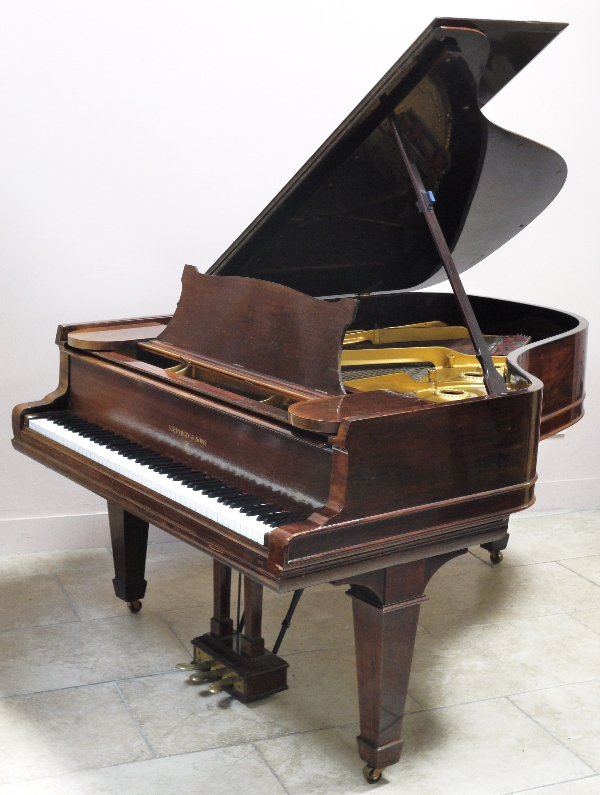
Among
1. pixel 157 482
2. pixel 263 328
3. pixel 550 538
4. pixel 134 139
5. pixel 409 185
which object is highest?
pixel 134 139

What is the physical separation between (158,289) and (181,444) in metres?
1.69

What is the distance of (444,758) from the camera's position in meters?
2.80

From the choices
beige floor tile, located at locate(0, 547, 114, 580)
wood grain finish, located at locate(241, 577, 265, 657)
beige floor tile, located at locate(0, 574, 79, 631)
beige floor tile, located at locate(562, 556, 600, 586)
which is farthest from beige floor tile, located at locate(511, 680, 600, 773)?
beige floor tile, located at locate(0, 547, 114, 580)

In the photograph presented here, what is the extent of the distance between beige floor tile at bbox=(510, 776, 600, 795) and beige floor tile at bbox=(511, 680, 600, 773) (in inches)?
3.3

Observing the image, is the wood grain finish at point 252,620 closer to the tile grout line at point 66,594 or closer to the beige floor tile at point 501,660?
the beige floor tile at point 501,660

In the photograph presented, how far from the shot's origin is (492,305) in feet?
13.4

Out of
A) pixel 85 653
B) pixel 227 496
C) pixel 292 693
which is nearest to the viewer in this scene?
pixel 227 496

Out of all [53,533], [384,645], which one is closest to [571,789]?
[384,645]

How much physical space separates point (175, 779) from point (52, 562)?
67.9 inches

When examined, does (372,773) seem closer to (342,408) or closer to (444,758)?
(444,758)

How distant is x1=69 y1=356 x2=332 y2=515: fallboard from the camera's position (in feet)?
7.89

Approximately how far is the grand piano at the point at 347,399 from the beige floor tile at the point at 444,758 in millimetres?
95

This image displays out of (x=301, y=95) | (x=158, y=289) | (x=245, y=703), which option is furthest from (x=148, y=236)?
(x=245, y=703)

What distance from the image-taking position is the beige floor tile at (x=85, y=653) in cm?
321
